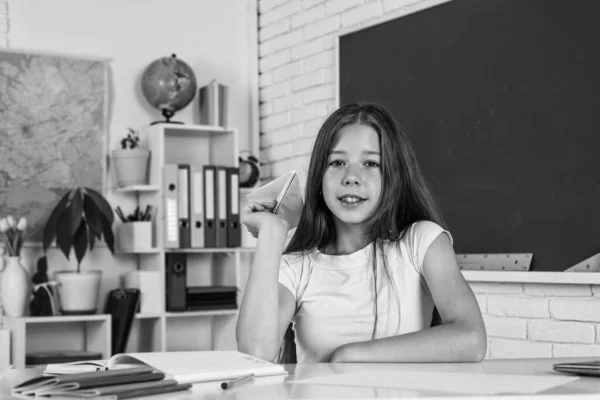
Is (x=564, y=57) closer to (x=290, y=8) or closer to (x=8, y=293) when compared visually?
(x=290, y=8)

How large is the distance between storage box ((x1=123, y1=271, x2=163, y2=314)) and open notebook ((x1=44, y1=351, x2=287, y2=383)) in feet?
7.56

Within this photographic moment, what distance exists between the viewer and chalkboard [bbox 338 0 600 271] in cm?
277

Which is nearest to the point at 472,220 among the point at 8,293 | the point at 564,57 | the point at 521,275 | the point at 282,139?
the point at 521,275

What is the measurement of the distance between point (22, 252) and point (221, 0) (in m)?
1.59

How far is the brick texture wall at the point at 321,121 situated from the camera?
9.19ft

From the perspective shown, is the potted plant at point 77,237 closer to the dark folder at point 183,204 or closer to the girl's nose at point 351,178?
the dark folder at point 183,204

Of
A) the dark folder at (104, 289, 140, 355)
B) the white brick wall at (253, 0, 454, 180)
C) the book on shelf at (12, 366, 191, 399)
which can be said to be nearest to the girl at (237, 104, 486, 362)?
the book on shelf at (12, 366, 191, 399)

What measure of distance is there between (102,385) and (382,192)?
3.08 ft

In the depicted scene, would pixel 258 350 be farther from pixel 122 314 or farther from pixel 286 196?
pixel 122 314

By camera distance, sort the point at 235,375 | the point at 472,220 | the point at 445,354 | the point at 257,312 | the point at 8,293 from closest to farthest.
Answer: the point at 235,375 < the point at 445,354 < the point at 257,312 < the point at 472,220 < the point at 8,293

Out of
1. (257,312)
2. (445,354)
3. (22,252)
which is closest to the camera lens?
(445,354)

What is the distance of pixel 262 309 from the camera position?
179 centimetres

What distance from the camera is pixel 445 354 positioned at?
1.66 meters

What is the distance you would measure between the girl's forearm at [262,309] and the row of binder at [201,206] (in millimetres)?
2048
